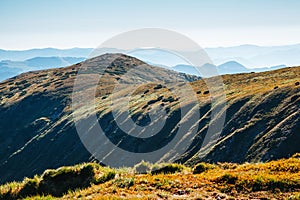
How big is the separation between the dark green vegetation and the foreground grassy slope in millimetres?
40926

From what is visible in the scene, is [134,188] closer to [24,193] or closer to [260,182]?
[260,182]

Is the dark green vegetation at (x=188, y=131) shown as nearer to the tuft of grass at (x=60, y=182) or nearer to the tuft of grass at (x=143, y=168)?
the tuft of grass at (x=143, y=168)

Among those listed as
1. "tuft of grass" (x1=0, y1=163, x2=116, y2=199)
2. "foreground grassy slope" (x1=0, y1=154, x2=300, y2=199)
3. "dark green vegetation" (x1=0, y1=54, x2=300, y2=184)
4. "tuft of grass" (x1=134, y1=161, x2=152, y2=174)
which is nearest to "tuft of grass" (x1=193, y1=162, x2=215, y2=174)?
"foreground grassy slope" (x1=0, y1=154, x2=300, y2=199)

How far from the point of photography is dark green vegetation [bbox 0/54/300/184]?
57812 millimetres

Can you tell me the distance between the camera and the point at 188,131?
243 ft

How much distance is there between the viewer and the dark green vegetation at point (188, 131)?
5781cm

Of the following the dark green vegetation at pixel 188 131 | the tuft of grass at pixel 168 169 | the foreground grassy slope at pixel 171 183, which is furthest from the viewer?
the dark green vegetation at pixel 188 131

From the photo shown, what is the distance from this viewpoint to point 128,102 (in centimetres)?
12331

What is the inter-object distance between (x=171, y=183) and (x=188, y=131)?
6185 cm

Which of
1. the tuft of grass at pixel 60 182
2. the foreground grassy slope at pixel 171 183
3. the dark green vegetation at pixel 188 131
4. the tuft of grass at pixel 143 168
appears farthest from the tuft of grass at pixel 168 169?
the dark green vegetation at pixel 188 131

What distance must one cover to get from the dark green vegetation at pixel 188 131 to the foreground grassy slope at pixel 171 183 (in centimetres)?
4093

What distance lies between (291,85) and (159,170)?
→ 68082mm

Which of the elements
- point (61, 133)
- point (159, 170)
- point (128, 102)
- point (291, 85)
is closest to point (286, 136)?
point (291, 85)

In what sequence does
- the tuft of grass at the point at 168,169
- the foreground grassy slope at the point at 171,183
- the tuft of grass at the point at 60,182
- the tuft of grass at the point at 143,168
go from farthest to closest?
the tuft of grass at the point at 143,168 < the tuft of grass at the point at 168,169 < the tuft of grass at the point at 60,182 < the foreground grassy slope at the point at 171,183
